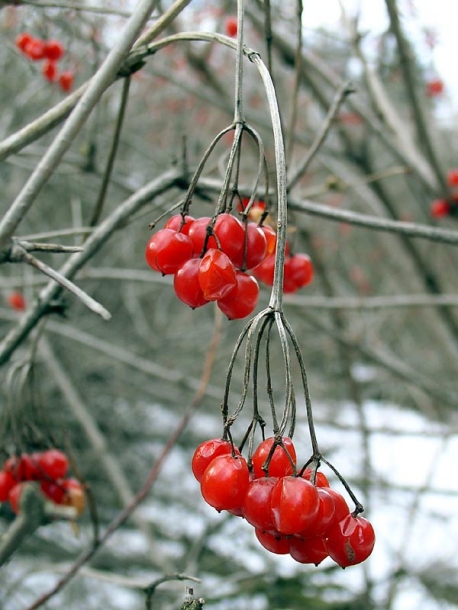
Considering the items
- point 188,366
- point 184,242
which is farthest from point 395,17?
point 188,366

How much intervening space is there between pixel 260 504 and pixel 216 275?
28 centimetres

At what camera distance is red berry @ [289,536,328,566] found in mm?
776

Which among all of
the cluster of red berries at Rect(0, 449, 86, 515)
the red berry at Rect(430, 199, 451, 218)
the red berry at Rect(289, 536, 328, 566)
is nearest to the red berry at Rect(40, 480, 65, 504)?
the cluster of red berries at Rect(0, 449, 86, 515)

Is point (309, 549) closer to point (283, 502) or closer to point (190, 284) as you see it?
point (283, 502)

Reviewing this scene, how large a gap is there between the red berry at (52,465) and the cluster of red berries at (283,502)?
67 cm

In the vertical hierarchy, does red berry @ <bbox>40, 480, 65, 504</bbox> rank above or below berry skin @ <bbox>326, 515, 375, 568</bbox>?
below

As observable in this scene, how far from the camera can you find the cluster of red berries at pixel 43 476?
1.38 meters

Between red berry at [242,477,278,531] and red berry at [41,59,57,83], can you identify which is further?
red berry at [41,59,57,83]

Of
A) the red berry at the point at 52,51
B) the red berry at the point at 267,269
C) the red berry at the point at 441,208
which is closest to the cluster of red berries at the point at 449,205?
the red berry at the point at 441,208

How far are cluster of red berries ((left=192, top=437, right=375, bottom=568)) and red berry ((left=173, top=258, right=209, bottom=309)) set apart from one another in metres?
0.19

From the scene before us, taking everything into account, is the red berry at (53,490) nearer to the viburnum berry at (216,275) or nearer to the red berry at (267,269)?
the red berry at (267,269)

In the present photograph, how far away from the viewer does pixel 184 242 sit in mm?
888

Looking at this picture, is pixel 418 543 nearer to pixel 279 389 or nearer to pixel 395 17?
pixel 279 389

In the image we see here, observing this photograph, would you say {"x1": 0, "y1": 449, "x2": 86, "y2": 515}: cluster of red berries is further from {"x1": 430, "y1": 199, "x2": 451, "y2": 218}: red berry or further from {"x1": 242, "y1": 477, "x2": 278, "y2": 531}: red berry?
{"x1": 430, "y1": 199, "x2": 451, "y2": 218}: red berry
